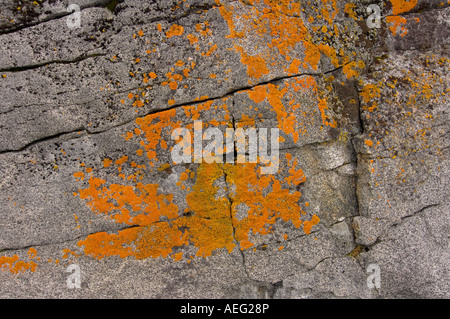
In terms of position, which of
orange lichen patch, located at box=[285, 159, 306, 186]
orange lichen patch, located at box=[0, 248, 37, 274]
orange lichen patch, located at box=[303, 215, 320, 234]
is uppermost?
orange lichen patch, located at box=[285, 159, 306, 186]

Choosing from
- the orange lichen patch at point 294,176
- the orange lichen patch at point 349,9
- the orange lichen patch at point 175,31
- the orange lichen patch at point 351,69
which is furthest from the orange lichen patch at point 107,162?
the orange lichen patch at point 349,9

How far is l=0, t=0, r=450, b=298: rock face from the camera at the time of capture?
A: 1982 mm

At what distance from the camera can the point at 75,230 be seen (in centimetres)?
204

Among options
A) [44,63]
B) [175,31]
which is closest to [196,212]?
[175,31]

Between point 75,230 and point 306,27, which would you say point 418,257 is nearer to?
point 306,27

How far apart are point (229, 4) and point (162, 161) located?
1194 millimetres

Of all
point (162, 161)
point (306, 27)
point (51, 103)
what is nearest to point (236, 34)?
point (306, 27)

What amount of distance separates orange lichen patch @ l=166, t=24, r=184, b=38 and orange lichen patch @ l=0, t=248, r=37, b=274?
179cm

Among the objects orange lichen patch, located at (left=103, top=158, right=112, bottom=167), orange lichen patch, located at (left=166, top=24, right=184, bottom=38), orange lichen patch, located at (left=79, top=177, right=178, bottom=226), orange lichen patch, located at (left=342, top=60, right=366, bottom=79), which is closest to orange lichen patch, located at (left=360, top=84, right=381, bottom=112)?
orange lichen patch, located at (left=342, top=60, right=366, bottom=79)

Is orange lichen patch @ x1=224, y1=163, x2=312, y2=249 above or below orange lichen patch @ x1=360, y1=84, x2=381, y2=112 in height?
below

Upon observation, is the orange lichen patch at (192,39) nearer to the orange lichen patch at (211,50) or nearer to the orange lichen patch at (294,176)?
the orange lichen patch at (211,50)

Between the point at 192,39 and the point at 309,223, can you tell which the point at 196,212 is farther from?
the point at 192,39

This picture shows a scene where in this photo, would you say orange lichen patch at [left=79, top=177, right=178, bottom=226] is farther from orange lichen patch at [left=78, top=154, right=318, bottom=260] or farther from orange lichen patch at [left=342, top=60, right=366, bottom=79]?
orange lichen patch at [left=342, top=60, right=366, bottom=79]

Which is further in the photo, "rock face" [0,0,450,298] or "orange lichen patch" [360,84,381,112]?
"orange lichen patch" [360,84,381,112]
